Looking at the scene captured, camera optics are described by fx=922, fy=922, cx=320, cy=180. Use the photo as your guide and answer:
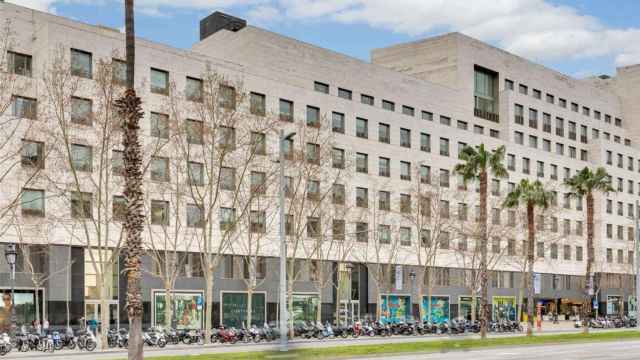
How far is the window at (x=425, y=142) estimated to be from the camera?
87.9m

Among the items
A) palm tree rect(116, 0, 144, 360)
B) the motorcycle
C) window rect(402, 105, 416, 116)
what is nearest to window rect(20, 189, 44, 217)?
the motorcycle

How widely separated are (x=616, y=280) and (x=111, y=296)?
74.3 m

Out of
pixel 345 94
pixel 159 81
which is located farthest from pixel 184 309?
pixel 345 94

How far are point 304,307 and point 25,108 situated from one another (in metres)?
29.1

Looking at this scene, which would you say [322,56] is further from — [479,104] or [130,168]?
[130,168]

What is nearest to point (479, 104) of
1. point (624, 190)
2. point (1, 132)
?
point (624, 190)

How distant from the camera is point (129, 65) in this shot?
3000cm

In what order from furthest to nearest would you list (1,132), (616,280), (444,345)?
(616,280) < (1,132) < (444,345)

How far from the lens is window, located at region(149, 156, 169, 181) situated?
6178 centimetres

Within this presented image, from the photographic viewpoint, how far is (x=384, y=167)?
83500 mm

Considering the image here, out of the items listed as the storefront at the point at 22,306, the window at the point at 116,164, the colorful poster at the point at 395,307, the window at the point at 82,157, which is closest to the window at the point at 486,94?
the colorful poster at the point at 395,307

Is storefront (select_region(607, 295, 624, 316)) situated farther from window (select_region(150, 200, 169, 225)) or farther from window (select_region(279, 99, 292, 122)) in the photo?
window (select_region(150, 200, 169, 225))

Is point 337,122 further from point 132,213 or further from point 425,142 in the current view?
point 132,213

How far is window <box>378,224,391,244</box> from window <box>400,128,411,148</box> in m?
8.55
